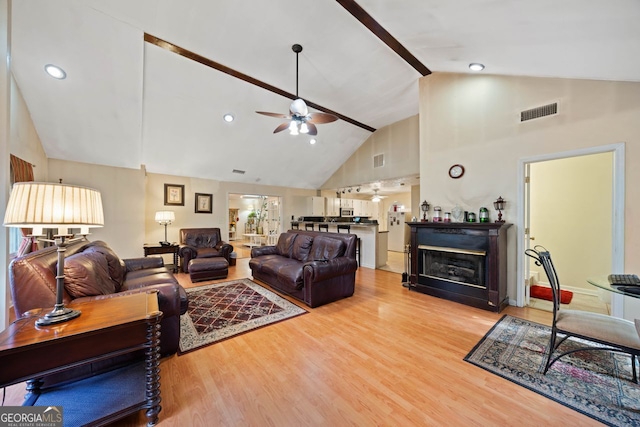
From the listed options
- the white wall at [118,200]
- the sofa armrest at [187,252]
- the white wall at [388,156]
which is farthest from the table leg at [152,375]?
the white wall at [388,156]

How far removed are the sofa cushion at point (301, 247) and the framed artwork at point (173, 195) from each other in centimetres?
373

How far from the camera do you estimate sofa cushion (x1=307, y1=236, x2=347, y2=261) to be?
392 centimetres

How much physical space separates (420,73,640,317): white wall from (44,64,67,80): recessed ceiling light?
5.71 m

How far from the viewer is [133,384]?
5.57 ft

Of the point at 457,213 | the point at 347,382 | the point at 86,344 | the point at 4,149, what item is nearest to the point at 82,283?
the point at 86,344

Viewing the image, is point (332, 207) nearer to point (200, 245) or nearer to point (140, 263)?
point (200, 245)

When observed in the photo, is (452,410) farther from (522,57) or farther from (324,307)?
(522,57)

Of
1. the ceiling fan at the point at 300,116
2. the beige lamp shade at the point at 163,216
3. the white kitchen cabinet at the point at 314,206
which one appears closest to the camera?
the ceiling fan at the point at 300,116

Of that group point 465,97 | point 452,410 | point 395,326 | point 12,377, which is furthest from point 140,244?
point 465,97

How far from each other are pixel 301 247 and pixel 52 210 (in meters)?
3.46

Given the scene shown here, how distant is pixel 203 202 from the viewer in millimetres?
6699

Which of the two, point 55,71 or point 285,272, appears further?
point 285,272

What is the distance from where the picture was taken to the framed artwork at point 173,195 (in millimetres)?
6125

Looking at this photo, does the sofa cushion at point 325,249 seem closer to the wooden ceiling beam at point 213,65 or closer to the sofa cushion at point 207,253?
the sofa cushion at point 207,253
